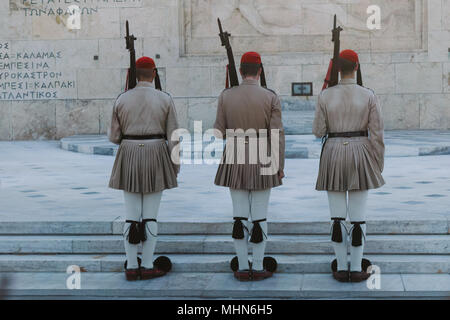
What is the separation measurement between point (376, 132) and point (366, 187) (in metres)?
0.41

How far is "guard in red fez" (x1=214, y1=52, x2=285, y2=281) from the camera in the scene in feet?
16.3

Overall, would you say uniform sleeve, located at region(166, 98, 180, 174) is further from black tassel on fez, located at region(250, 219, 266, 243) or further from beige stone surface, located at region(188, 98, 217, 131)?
beige stone surface, located at region(188, 98, 217, 131)

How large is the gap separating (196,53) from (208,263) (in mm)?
11020

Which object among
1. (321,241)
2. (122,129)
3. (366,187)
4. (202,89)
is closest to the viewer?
A: (366,187)

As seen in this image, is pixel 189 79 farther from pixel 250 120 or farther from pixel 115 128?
pixel 250 120

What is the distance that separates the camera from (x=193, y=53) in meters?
15.9

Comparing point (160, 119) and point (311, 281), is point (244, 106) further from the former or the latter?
point (311, 281)

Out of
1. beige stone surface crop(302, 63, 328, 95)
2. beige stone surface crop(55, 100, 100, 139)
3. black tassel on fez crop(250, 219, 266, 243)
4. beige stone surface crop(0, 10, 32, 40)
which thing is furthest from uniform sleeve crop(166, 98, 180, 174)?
beige stone surface crop(0, 10, 32, 40)

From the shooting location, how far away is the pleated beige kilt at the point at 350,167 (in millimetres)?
4812

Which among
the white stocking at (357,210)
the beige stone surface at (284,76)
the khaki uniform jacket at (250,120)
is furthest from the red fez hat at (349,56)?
the beige stone surface at (284,76)

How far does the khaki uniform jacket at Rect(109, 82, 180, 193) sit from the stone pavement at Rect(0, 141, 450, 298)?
78cm

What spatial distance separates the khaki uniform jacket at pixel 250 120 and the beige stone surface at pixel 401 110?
1101 centimetres

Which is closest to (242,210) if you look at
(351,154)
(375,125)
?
(351,154)

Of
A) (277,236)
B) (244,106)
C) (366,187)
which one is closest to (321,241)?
(277,236)
